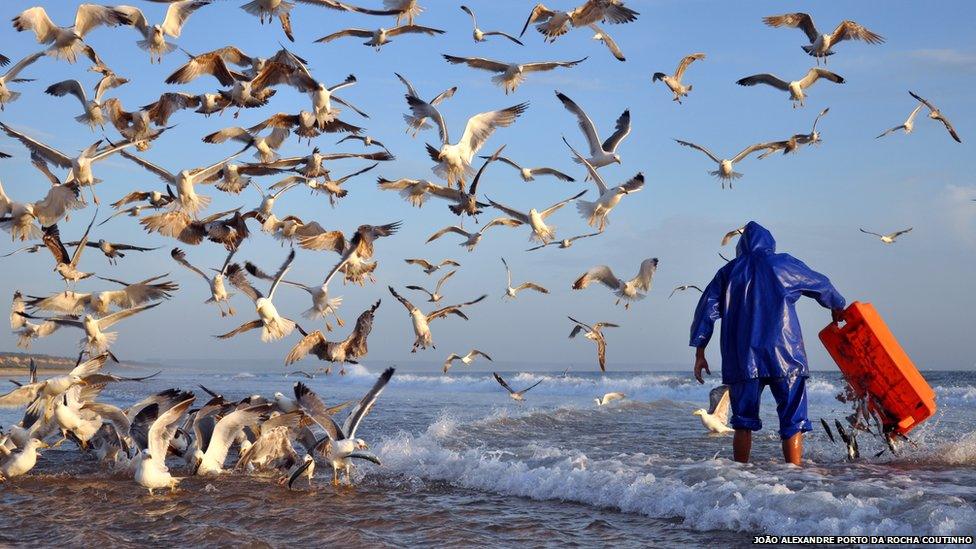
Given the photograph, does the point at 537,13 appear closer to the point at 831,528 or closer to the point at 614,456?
the point at 614,456

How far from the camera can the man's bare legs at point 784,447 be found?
7.80m

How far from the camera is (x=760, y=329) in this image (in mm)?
7562

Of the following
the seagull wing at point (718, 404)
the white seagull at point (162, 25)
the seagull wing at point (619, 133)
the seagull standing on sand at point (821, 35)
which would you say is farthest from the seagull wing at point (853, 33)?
the white seagull at point (162, 25)

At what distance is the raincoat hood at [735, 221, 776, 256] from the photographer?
7.88 meters

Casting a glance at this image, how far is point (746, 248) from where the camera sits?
26.0 ft

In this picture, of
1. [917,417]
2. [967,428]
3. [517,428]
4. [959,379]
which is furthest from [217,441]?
[959,379]

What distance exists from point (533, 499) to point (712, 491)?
5.19 feet

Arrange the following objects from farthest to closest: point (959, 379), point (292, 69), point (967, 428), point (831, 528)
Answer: point (959, 379)
point (967, 428)
point (292, 69)
point (831, 528)

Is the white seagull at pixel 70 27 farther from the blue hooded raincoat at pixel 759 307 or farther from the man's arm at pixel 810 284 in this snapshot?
the man's arm at pixel 810 284

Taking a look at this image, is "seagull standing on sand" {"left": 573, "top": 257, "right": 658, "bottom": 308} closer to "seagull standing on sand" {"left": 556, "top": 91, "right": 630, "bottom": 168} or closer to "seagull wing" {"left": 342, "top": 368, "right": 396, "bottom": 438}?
"seagull standing on sand" {"left": 556, "top": 91, "right": 630, "bottom": 168}

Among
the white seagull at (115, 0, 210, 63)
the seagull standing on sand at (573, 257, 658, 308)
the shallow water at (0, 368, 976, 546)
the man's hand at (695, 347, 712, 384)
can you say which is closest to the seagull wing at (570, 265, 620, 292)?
the seagull standing on sand at (573, 257, 658, 308)

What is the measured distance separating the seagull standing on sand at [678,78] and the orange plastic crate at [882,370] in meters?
5.87

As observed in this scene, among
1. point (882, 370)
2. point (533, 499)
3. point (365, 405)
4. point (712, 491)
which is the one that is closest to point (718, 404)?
point (882, 370)

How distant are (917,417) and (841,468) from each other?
3.21 feet
